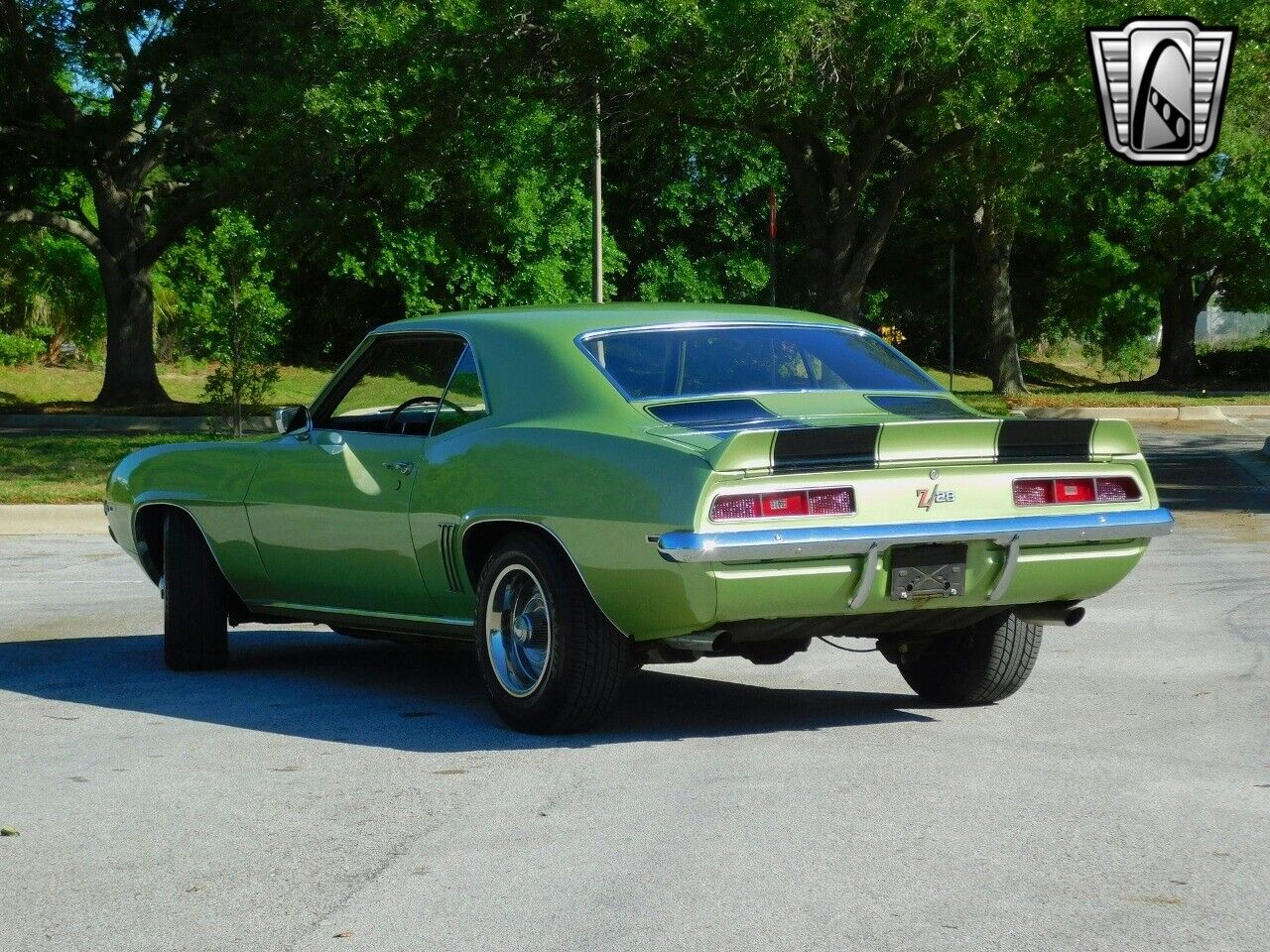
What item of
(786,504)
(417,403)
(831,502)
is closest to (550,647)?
(786,504)

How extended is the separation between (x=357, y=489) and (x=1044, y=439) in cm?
277

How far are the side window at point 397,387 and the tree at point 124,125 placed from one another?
24302mm

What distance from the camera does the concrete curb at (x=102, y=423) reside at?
3173cm

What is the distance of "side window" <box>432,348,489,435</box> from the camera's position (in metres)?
7.30

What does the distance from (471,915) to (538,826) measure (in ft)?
3.06

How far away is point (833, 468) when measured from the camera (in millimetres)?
6230

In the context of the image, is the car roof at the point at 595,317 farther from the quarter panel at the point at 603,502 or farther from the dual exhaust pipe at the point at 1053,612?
the dual exhaust pipe at the point at 1053,612

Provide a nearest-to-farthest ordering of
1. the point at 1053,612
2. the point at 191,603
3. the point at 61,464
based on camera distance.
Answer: the point at 1053,612
the point at 191,603
the point at 61,464

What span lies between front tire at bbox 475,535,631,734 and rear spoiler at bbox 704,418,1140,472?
82 cm

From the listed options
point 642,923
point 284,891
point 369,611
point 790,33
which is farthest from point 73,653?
point 790,33

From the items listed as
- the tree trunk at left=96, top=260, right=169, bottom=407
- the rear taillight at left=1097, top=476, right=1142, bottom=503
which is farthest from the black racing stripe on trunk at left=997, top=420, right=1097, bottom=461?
the tree trunk at left=96, top=260, right=169, bottom=407

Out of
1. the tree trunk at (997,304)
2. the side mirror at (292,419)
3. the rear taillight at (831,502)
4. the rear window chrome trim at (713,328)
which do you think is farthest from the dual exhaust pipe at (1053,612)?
the tree trunk at (997,304)

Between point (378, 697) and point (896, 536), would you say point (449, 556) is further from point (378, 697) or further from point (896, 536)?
point (896, 536)

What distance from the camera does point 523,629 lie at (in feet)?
22.3
